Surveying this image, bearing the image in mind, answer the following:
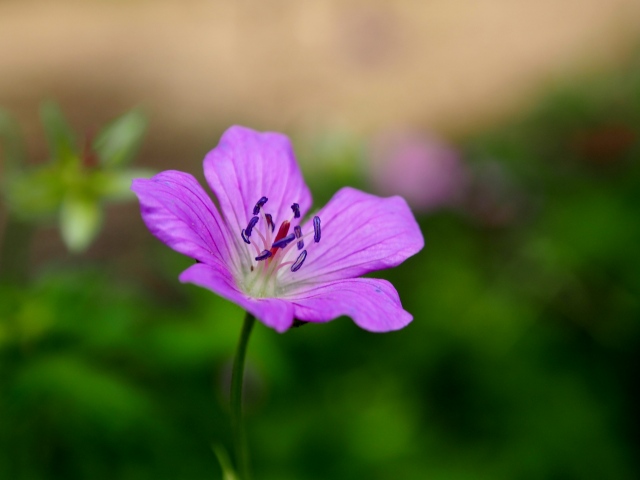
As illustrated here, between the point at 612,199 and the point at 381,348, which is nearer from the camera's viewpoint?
the point at 381,348

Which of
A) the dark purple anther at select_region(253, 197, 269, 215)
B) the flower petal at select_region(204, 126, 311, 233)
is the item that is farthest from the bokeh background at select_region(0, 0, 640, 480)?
the dark purple anther at select_region(253, 197, 269, 215)

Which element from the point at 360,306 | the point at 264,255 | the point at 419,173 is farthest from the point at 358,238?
the point at 419,173

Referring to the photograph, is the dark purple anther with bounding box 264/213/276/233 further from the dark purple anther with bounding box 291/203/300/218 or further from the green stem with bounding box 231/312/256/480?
the green stem with bounding box 231/312/256/480

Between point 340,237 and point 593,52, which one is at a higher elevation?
point 340,237

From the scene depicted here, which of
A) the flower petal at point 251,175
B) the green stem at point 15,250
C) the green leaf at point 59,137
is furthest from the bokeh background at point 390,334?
the flower petal at point 251,175

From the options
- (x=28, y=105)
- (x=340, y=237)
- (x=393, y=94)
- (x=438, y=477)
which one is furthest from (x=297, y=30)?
(x=340, y=237)

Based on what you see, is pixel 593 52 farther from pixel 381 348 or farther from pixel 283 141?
pixel 283 141

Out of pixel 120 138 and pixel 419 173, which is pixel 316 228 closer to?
pixel 120 138
